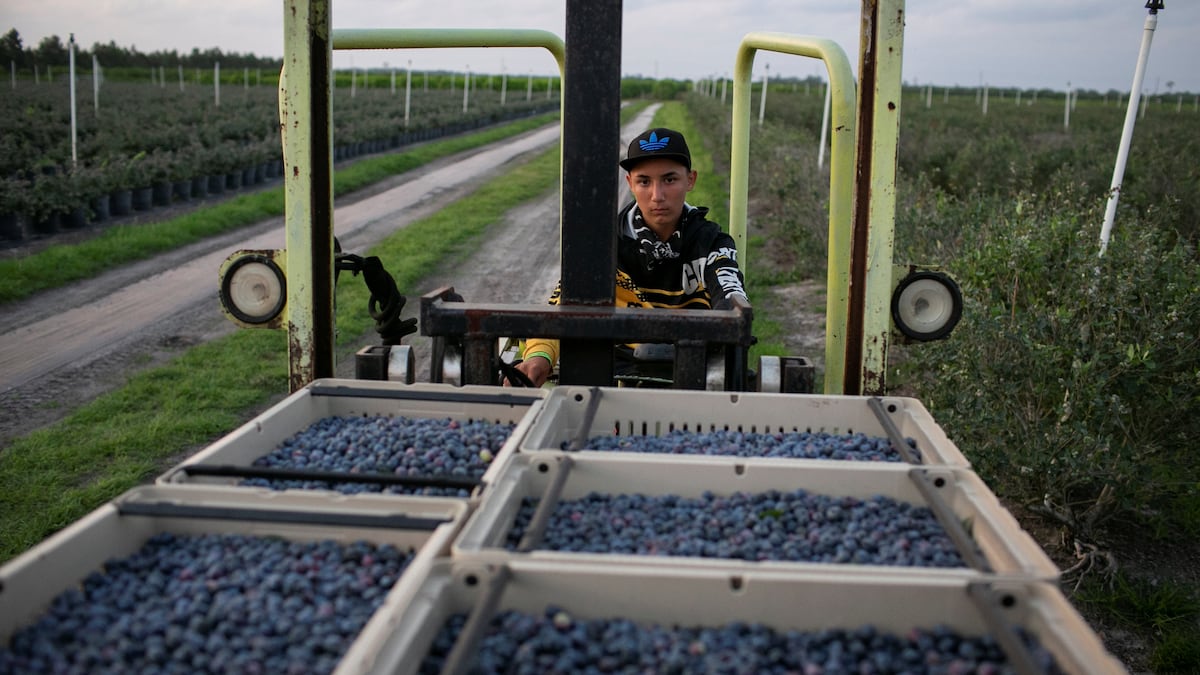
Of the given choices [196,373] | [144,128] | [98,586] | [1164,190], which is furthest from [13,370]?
[144,128]

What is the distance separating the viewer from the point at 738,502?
2.17 meters

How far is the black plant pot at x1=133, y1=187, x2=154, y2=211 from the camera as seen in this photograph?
625 inches

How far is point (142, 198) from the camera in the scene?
1591 cm

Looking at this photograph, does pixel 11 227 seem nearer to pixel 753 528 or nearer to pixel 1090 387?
pixel 1090 387

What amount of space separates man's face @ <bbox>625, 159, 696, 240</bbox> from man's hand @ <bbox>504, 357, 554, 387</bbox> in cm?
69

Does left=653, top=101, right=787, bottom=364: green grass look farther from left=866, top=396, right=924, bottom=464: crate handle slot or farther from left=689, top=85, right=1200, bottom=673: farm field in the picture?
left=689, top=85, right=1200, bottom=673: farm field

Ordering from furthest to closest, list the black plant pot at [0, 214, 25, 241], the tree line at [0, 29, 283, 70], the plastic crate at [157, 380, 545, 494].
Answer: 1. the tree line at [0, 29, 283, 70]
2. the black plant pot at [0, 214, 25, 241]
3. the plastic crate at [157, 380, 545, 494]

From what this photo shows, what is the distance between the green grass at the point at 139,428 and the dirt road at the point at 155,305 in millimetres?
274

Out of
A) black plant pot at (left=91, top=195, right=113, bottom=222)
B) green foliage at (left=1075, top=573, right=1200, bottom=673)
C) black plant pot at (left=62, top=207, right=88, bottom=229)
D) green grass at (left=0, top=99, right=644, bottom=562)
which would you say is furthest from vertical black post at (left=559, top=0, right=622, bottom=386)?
black plant pot at (left=91, top=195, right=113, bottom=222)

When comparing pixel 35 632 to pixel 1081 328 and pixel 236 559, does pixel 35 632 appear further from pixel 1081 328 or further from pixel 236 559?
pixel 1081 328

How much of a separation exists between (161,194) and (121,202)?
1.38m

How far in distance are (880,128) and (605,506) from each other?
1.30 meters

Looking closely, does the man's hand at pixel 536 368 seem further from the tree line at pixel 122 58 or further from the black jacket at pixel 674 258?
the tree line at pixel 122 58

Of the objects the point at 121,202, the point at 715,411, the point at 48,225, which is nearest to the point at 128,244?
the point at 48,225
